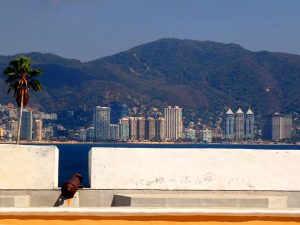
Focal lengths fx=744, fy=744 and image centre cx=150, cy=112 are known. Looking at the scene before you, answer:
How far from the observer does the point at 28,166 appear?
19938mm

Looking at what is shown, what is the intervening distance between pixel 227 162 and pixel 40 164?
5.00m

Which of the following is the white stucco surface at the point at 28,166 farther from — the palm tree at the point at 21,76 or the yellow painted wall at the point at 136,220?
the palm tree at the point at 21,76

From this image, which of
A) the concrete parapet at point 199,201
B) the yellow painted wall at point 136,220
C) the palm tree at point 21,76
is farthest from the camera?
the palm tree at point 21,76

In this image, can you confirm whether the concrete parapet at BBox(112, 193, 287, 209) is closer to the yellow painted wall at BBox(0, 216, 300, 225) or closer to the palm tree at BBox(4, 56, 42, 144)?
the yellow painted wall at BBox(0, 216, 300, 225)

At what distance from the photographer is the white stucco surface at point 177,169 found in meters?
19.8

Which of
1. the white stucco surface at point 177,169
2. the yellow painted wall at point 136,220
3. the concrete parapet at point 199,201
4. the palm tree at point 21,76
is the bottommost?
the concrete parapet at point 199,201

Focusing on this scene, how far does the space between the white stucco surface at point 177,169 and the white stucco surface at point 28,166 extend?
43.6 inches

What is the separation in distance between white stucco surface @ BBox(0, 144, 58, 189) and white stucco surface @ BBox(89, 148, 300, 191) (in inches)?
43.6

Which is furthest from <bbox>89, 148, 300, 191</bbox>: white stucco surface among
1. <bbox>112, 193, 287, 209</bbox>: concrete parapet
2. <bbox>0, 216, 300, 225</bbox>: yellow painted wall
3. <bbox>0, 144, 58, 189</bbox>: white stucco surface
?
<bbox>0, 216, 300, 225</bbox>: yellow painted wall

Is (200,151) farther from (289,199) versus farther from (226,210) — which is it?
(226,210)

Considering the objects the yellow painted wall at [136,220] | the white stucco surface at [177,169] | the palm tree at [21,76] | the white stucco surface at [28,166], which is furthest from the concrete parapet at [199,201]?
the palm tree at [21,76]

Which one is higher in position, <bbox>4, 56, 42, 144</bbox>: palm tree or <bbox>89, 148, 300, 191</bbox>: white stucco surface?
<bbox>4, 56, 42, 144</bbox>: palm tree

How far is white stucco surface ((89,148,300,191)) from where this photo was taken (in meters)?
19.8

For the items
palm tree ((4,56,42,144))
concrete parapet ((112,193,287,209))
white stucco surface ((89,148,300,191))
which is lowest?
concrete parapet ((112,193,287,209))
